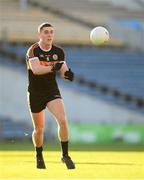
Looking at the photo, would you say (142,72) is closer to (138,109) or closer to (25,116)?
(138,109)

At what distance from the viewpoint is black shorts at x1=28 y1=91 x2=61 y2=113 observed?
12484 mm

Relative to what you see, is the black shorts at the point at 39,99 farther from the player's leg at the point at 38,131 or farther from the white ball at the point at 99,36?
the white ball at the point at 99,36

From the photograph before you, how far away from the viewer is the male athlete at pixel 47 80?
12.3 meters

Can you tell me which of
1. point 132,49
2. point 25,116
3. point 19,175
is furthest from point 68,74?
point 132,49

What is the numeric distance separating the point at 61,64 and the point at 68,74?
182 mm

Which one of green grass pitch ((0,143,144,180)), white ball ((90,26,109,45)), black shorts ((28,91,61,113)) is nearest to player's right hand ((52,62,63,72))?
black shorts ((28,91,61,113))

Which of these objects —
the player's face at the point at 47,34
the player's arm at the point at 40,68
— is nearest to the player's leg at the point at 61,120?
the player's arm at the point at 40,68

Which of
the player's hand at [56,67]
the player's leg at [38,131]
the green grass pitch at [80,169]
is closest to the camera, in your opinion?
the green grass pitch at [80,169]

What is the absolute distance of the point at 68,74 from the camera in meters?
12.3

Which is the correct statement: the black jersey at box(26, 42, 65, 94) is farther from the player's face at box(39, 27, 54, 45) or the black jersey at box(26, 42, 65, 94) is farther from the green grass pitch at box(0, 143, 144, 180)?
the green grass pitch at box(0, 143, 144, 180)

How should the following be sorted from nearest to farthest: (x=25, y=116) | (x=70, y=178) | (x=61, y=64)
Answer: (x=70, y=178) < (x=61, y=64) < (x=25, y=116)

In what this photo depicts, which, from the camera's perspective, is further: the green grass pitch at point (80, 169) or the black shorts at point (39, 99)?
the black shorts at point (39, 99)

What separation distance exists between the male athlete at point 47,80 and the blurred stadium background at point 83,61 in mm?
15757

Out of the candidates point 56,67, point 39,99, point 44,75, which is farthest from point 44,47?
point 39,99
